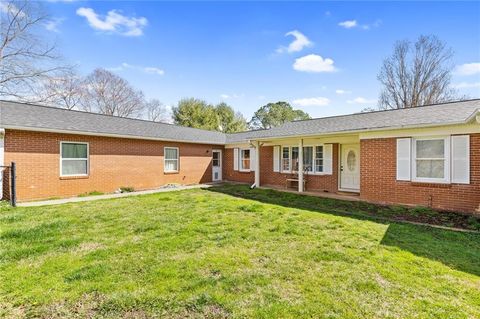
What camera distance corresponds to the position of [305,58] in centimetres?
1753

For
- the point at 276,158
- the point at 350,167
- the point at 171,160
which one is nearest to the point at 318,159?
the point at 350,167

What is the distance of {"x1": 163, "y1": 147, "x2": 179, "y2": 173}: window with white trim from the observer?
606 inches

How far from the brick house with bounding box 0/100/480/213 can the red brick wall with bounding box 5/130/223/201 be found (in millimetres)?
38

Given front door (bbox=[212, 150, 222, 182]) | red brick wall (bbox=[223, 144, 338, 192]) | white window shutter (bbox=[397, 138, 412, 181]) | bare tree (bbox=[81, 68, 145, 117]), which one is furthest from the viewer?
bare tree (bbox=[81, 68, 145, 117])

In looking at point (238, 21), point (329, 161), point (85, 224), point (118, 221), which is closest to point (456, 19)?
point (329, 161)

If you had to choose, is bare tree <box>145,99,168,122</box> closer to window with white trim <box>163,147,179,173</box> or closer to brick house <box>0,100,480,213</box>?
brick house <box>0,100,480,213</box>

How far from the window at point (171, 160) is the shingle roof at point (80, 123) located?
82cm

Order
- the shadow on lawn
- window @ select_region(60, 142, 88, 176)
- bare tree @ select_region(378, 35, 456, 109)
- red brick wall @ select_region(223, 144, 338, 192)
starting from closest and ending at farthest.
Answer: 1. the shadow on lawn
2. window @ select_region(60, 142, 88, 176)
3. red brick wall @ select_region(223, 144, 338, 192)
4. bare tree @ select_region(378, 35, 456, 109)

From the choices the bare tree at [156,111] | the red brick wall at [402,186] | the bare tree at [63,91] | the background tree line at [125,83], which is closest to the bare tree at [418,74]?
the background tree line at [125,83]

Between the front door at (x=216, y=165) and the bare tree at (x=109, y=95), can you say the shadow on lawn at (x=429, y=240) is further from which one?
the bare tree at (x=109, y=95)

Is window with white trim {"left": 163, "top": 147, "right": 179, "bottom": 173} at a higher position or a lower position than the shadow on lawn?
higher

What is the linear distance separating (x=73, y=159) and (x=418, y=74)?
31848 mm

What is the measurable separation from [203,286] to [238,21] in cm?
Result: 1064

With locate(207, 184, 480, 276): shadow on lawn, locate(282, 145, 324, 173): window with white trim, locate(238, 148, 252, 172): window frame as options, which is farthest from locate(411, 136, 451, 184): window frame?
locate(238, 148, 252, 172): window frame
